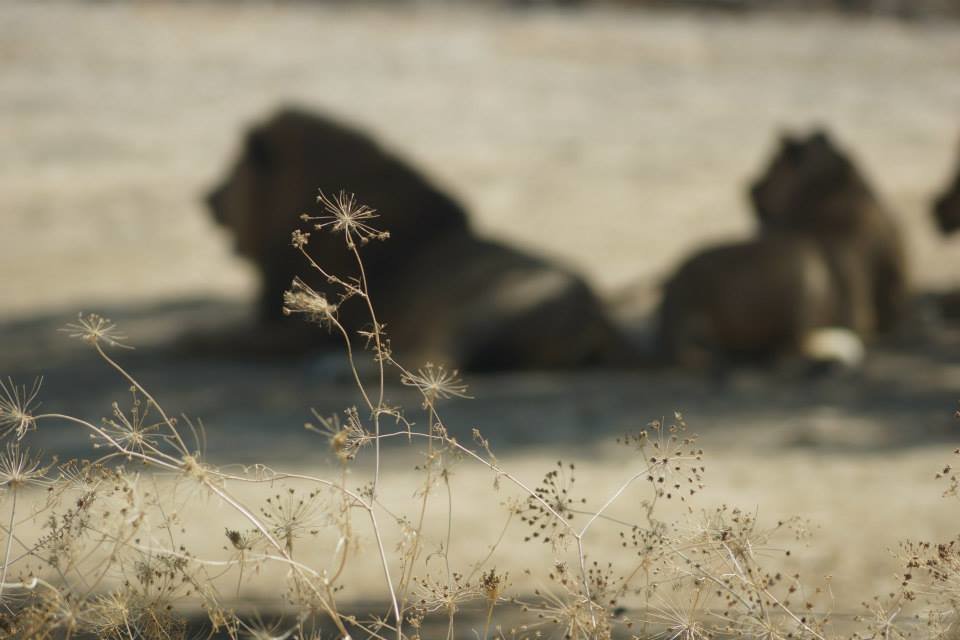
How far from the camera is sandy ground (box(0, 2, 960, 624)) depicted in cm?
532

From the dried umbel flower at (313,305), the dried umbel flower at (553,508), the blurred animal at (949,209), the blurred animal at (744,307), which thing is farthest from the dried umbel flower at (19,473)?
→ the blurred animal at (949,209)

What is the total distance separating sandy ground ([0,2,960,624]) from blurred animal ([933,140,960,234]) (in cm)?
97

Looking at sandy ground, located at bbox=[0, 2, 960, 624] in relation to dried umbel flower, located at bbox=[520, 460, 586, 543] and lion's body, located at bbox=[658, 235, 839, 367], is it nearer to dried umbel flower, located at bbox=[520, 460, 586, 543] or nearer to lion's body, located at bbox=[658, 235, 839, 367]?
lion's body, located at bbox=[658, 235, 839, 367]

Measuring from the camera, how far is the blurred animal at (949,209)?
8.92 meters

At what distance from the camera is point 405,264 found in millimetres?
8172

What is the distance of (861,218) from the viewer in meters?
8.47

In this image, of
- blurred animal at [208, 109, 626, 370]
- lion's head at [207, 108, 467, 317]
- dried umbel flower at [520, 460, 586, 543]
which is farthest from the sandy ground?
dried umbel flower at [520, 460, 586, 543]

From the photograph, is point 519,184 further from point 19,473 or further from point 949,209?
point 19,473

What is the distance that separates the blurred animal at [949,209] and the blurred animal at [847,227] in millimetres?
640

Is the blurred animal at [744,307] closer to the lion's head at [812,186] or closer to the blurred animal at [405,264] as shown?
the blurred animal at [405,264]

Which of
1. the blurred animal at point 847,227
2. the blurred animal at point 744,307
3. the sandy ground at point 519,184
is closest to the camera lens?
the sandy ground at point 519,184

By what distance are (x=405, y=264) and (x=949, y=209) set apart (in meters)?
3.90

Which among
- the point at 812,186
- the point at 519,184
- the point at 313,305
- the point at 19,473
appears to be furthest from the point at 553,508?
the point at 519,184

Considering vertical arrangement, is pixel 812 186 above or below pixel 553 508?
below
